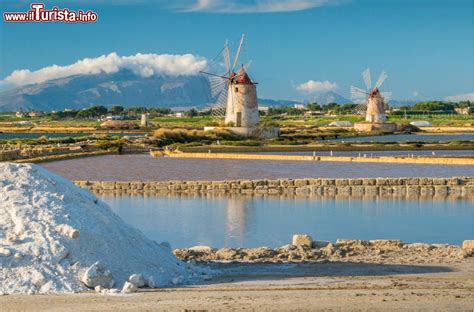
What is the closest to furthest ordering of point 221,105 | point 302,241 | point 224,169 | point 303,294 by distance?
point 303,294 < point 302,241 < point 224,169 < point 221,105

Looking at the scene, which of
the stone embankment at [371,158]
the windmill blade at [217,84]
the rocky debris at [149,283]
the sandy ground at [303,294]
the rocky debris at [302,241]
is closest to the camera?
the sandy ground at [303,294]

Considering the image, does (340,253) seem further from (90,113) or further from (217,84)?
(90,113)

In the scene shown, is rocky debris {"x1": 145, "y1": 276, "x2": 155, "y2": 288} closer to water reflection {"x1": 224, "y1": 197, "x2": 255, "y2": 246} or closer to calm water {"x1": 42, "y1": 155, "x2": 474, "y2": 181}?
water reflection {"x1": 224, "y1": 197, "x2": 255, "y2": 246}

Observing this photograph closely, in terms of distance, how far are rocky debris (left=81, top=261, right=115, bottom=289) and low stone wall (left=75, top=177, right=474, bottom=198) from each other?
41.1 feet

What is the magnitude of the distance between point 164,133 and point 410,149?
14.7m

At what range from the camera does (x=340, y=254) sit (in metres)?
10.7

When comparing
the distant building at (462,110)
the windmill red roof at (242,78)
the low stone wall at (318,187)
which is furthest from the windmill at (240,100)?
the distant building at (462,110)

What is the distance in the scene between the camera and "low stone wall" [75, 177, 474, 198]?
65.8 feet

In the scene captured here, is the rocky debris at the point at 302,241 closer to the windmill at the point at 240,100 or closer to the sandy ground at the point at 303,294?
the sandy ground at the point at 303,294

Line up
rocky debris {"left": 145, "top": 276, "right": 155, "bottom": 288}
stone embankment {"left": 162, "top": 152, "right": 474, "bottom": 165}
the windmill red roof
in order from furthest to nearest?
1. the windmill red roof
2. stone embankment {"left": 162, "top": 152, "right": 474, "bottom": 165}
3. rocky debris {"left": 145, "top": 276, "right": 155, "bottom": 288}

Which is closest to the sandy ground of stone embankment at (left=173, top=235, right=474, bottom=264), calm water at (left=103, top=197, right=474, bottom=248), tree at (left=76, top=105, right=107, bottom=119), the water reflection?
stone embankment at (left=173, top=235, right=474, bottom=264)

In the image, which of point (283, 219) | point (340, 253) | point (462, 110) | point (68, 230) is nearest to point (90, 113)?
point (462, 110)

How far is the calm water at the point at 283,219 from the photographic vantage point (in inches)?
528

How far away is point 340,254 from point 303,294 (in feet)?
10.3
